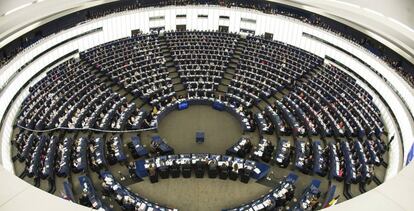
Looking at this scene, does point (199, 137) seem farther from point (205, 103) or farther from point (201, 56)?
point (201, 56)

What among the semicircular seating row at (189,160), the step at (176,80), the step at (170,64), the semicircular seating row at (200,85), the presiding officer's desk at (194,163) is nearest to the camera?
the semicircular seating row at (189,160)

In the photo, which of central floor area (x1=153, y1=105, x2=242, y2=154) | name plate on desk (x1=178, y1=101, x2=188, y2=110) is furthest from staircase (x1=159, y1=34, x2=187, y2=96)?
central floor area (x1=153, y1=105, x2=242, y2=154)

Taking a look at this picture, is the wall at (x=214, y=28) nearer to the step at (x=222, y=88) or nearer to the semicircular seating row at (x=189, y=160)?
the semicircular seating row at (x=189, y=160)

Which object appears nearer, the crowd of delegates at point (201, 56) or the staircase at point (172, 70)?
the crowd of delegates at point (201, 56)

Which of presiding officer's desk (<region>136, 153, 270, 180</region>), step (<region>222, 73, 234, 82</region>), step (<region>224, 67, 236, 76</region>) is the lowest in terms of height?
presiding officer's desk (<region>136, 153, 270, 180</region>)

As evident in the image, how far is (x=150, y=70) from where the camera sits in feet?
119

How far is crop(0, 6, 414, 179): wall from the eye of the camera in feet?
93.0

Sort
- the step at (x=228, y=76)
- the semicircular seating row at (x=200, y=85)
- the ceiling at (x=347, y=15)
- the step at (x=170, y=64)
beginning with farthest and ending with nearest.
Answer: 1. the step at (x=170, y=64)
2. the step at (x=228, y=76)
3. the ceiling at (x=347, y=15)
4. the semicircular seating row at (x=200, y=85)

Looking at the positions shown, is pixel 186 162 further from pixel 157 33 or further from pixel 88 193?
pixel 157 33

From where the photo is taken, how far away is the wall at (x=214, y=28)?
28359mm

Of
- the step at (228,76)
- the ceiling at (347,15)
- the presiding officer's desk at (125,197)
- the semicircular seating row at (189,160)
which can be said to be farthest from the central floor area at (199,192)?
the ceiling at (347,15)

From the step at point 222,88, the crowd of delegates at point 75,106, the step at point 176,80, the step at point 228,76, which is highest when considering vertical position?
the step at point 228,76

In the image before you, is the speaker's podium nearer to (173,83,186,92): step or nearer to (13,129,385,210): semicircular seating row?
(13,129,385,210): semicircular seating row

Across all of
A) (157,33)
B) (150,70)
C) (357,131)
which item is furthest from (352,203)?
(157,33)
